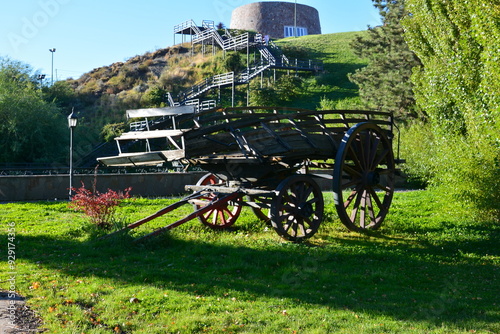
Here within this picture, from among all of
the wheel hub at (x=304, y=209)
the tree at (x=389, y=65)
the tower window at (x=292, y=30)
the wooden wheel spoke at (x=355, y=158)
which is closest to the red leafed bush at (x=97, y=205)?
the wheel hub at (x=304, y=209)

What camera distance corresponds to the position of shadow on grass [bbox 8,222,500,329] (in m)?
5.98

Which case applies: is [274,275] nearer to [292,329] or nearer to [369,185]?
[292,329]

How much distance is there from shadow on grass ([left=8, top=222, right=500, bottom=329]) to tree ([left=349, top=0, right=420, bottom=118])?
21643mm

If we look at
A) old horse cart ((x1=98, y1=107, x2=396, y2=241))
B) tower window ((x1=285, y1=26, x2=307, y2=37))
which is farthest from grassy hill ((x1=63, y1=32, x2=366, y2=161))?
old horse cart ((x1=98, y1=107, x2=396, y2=241))

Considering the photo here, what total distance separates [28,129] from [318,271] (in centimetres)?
2827

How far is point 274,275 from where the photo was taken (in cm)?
707

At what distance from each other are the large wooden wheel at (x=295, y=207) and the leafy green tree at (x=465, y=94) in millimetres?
4242

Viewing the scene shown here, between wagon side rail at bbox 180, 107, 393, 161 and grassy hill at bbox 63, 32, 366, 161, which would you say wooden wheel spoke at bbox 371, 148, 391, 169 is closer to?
wagon side rail at bbox 180, 107, 393, 161

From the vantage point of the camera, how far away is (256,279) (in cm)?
688

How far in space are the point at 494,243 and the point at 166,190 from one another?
11456mm

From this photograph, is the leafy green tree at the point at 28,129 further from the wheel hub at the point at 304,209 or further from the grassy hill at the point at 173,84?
the wheel hub at the point at 304,209

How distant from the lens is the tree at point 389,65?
99.6ft

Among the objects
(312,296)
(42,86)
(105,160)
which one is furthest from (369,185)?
(42,86)

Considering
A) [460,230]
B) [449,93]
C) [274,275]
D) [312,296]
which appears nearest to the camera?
[312,296]
